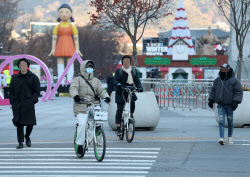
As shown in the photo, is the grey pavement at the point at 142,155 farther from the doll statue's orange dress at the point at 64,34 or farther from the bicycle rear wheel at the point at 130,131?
the doll statue's orange dress at the point at 64,34

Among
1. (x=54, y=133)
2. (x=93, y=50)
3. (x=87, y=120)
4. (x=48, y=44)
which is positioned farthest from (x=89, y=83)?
(x=48, y=44)

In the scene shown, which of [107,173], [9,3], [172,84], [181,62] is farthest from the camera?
[181,62]

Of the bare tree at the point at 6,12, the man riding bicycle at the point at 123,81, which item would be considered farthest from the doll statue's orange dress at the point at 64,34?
the man riding bicycle at the point at 123,81

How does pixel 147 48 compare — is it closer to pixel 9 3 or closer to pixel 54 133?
pixel 9 3

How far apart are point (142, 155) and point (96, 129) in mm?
1294

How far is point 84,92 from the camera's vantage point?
11.7 meters

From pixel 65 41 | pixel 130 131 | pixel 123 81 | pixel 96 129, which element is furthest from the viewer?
pixel 65 41

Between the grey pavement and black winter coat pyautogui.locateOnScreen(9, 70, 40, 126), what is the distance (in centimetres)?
57

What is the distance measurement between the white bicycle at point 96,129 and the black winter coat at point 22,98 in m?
2.19

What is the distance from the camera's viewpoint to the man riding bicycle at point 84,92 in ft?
37.4

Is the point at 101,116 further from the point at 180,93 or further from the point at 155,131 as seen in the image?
the point at 180,93

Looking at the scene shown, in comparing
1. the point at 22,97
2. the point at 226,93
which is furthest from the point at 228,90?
the point at 22,97

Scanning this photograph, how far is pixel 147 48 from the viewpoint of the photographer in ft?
379

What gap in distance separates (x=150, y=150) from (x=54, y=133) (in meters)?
4.62
